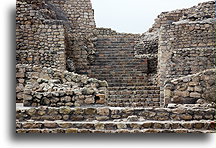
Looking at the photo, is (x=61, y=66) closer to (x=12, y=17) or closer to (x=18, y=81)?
(x=18, y=81)

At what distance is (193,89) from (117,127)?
5.80 feet

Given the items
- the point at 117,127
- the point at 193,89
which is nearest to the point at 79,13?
the point at 193,89

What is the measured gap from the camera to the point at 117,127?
18.2 ft

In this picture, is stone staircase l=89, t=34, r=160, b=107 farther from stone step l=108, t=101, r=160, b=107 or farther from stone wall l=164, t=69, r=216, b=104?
stone wall l=164, t=69, r=216, b=104

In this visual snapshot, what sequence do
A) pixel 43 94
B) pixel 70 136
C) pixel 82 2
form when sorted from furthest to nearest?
pixel 82 2 → pixel 43 94 → pixel 70 136

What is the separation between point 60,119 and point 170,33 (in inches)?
214

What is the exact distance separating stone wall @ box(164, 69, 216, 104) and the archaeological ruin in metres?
0.02

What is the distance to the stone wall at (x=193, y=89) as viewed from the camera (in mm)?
6504

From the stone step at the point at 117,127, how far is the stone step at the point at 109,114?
0.16m

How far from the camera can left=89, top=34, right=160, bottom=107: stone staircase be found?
871 centimetres

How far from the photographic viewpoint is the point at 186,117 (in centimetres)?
574

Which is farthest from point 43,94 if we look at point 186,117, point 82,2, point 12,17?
point 82,2

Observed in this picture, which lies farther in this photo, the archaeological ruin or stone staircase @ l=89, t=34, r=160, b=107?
stone staircase @ l=89, t=34, r=160, b=107

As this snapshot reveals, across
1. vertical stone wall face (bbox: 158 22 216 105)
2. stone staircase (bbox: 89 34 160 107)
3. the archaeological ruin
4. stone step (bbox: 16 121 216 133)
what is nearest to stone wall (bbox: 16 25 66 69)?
the archaeological ruin
